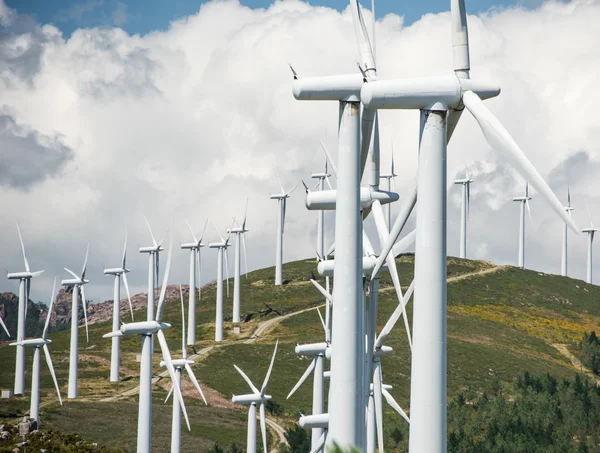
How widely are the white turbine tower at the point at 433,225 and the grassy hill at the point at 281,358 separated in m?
69.2

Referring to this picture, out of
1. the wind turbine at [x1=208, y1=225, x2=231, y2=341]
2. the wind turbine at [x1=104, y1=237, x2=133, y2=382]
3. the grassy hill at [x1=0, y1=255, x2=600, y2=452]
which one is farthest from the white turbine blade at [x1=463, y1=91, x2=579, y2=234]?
the wind turbine at [x1=208, y1=225, x2=231, y2=341]

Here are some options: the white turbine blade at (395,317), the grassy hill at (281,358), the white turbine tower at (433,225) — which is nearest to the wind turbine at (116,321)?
the grassy hill at (281,358)

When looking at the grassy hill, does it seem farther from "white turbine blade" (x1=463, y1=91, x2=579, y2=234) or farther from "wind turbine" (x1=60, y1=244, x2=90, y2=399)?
"white turbine blade" (x1=463, y1=91, x2=579, y2=234)

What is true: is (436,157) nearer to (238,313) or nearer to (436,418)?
(436,418)

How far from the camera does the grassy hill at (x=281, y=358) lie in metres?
102

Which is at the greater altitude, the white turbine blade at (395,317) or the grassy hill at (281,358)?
the white turbine blade at (395,317)

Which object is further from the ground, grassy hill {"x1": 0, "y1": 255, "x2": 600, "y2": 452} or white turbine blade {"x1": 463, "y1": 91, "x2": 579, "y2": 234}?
white turbine blade {"x1": 463, "y1": 91, "x2": 579, "y2": 234}

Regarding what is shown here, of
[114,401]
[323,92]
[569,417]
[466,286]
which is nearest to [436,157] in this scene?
[323,92]

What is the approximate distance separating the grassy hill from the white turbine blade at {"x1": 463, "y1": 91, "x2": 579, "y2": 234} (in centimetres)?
7044

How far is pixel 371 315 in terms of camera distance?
40.0 metres

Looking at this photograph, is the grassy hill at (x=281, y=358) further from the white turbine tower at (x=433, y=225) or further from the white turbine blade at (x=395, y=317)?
the white turbine tower at (x=433, y=225)

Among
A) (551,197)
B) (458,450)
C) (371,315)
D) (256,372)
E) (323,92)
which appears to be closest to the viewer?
(551,197)

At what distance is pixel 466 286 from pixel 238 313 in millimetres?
52252

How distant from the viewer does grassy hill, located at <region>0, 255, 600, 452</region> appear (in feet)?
335
